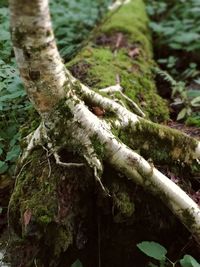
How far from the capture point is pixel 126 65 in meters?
4.21

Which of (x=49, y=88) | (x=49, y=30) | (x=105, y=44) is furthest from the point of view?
(x=105, y=44)

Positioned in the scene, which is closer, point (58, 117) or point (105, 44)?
point (58, 117)

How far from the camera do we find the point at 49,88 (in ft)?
8.31

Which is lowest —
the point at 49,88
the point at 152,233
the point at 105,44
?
the point at 152,233

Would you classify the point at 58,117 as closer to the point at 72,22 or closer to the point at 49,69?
the point at 49,69

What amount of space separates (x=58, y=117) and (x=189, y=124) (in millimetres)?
1450

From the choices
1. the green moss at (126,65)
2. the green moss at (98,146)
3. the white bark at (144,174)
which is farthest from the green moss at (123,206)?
the green moss at (126,65)

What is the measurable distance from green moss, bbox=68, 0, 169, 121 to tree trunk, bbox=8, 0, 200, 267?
0.70 metres

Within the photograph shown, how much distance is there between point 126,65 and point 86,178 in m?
1.87

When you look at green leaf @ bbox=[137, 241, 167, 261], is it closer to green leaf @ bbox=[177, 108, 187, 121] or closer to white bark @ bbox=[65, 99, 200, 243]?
white bark @ bbox=[65, 99, 200, 243]

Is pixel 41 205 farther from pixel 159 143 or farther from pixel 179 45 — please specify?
pixel 179 45

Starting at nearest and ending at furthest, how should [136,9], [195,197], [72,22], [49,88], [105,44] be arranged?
1. [49,88]
2. [195,197]
3. [105,44]
4. [72,22]
5. [136,9]

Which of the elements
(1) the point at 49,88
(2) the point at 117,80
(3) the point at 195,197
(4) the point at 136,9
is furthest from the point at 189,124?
(4) the point at 136,9

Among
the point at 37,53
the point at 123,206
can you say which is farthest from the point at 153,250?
the point at 37,53
